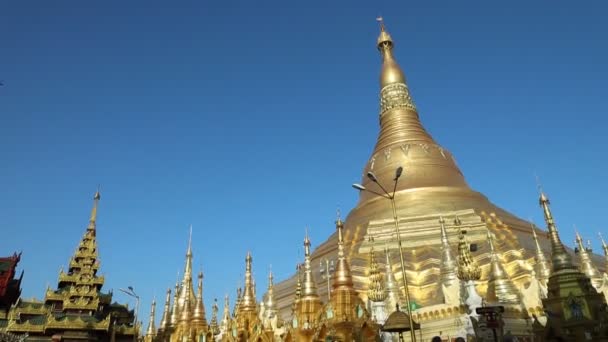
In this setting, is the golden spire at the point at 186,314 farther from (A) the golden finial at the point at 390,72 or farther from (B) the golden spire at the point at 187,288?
(A) the golden finial at the point at 390,72

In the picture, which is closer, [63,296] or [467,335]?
[467,335]

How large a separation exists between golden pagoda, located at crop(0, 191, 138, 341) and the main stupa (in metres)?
11.8

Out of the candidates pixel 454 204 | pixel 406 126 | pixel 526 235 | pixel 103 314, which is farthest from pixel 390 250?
pixel 103 314

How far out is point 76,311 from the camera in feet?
98.9

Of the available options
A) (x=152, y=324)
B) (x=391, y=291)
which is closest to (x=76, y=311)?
(x=152, y=324)

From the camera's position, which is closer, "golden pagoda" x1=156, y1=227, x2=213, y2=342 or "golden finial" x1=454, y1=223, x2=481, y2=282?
"golden finial" x1=454, y1=223, x2=481, y2=282

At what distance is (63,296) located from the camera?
3062 cm

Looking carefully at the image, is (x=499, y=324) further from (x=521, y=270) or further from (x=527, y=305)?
(x=521, y=270)

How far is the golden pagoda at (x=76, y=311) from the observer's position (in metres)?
28.6

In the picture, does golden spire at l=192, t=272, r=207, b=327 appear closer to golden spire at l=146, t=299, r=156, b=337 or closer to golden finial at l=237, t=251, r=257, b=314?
golden finial at l=237, t=251, r=257, b=314

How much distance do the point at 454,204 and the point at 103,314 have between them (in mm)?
25428

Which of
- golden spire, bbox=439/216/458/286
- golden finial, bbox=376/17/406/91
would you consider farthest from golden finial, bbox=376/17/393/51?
golden spire, bbox=439/216/458/286

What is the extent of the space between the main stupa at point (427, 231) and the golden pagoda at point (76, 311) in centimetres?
1175

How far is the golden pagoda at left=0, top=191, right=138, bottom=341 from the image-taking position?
28.6 meters
